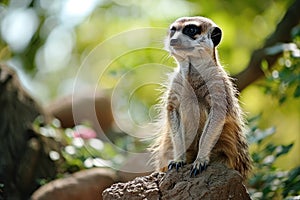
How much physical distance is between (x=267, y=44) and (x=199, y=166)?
3486mm

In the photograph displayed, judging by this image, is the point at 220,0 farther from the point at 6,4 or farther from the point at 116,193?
the point at 116,193

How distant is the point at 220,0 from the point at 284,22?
2.00 metres

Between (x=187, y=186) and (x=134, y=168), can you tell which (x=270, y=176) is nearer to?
(x=134, y=168)

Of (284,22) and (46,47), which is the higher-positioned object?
(284,22)

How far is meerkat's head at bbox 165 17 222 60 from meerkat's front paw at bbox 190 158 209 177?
0.58 metres

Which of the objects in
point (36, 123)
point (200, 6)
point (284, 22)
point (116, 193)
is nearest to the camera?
point (116, 193)

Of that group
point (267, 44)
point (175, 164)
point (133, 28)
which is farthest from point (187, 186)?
point (133, 28)

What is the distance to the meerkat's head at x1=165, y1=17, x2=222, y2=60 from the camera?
412 centimetres

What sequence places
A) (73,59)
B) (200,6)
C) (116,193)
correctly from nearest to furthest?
1. (116,193)
2. (200,6)
3. (73,59)

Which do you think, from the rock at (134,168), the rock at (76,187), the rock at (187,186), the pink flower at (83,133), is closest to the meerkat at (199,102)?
the rock at (187,186)

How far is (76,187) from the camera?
5.67 metres

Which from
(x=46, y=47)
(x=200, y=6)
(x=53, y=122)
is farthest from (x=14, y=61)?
(x=53, y=122)

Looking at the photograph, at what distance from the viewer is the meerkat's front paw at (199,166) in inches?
155

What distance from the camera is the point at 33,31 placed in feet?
31.7
